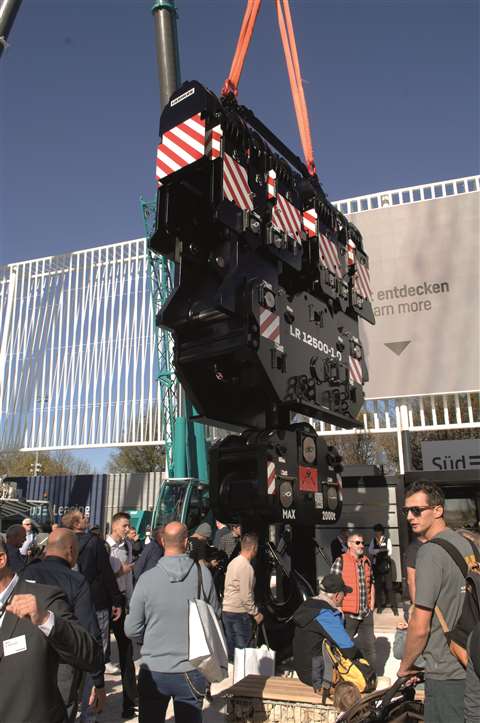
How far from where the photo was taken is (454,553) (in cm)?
314

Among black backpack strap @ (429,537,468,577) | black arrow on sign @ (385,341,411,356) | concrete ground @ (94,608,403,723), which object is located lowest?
concrete ground @ (94,608,403,723)

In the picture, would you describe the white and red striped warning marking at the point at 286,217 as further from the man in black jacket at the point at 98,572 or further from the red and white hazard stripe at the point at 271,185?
the man in black jacket at the point at 98,572

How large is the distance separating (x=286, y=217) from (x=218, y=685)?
5.20 meters

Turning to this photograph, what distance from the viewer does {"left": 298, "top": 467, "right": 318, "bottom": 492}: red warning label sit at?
593cm

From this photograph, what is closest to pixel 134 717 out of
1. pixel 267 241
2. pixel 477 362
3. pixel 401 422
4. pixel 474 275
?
pixel 267 241

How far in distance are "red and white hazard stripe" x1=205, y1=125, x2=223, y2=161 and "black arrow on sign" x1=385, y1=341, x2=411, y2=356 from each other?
10.8 m

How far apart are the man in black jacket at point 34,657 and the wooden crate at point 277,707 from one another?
106 inches

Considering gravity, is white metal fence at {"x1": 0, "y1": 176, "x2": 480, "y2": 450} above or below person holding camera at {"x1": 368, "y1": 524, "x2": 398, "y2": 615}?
above

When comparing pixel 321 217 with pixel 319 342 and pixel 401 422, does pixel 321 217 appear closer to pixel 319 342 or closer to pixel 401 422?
pixel 319 342

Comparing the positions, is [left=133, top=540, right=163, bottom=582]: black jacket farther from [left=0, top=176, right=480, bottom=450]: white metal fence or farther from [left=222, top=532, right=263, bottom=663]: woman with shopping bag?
[left=0, top=176, right=480, bottom=450]: white metal fence

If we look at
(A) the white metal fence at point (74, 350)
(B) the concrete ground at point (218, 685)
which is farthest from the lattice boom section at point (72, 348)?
(B) the concrete ground at point (218, 685)

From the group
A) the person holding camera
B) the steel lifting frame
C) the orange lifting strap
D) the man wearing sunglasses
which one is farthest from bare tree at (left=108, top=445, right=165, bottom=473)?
the man wearing sunglasses

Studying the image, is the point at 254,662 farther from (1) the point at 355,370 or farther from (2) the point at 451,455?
(2) the point at 451,455

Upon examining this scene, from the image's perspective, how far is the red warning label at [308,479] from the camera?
5926 millimetres
